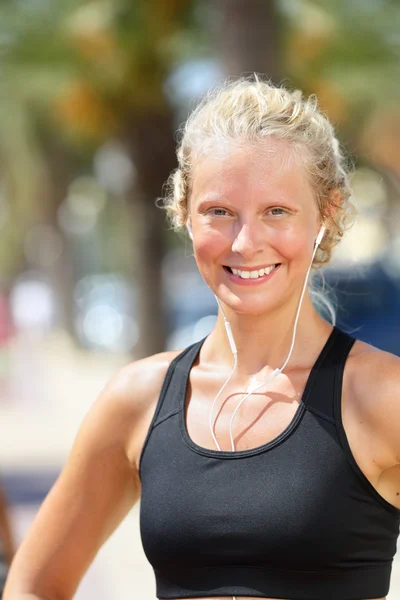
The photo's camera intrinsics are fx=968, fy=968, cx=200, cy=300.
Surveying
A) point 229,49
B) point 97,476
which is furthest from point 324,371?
point 229,49

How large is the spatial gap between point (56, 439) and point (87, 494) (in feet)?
27.8

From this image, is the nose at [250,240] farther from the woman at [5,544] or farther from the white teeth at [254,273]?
the woman at [5,544]

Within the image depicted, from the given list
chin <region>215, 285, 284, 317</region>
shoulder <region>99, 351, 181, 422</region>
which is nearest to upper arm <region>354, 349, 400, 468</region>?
chin <region>215, 285, 284, 317</region>

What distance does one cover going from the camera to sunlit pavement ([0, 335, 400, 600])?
558 centimetres

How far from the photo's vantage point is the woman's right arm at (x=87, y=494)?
2.07 m

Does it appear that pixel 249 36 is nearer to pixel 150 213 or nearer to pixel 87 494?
pixel 150 213

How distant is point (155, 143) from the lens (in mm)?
10562

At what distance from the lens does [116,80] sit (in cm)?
1055

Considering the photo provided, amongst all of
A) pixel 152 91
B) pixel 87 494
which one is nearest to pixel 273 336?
pixel 87 494

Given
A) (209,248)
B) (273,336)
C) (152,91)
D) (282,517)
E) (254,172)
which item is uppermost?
(152,91)

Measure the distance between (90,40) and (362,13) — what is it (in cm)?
283

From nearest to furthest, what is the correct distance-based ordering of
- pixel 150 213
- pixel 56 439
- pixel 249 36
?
pixel 249 36, pixel 56 439, pixel 150 213

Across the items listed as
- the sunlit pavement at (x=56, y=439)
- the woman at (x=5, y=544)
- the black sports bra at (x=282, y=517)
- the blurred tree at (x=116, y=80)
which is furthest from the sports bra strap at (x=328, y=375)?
the blurred tree at (x=116, y=80)

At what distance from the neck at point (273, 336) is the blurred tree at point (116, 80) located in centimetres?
842
